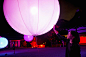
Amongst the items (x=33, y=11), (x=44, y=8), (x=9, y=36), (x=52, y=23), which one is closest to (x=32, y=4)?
(x=33, y=11)

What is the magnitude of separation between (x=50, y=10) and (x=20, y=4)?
687 mm

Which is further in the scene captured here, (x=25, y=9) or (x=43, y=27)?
(x=43, y=27)

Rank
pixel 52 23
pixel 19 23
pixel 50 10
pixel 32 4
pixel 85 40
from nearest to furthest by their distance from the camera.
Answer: pixel 32 4
pixel 50 10
pixel 19 23
pixel 52 23
pixel 85 40

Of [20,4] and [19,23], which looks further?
[19,23]

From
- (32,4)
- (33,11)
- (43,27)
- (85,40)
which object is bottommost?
(85,40)

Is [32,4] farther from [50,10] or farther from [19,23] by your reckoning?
[19,23]

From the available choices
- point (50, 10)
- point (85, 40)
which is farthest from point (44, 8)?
point (85, 40)

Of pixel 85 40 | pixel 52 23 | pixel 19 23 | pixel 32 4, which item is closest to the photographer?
pixel 32 4

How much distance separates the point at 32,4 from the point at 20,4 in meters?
0.27

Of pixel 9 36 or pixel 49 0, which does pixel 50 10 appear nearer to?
pixel 49 0

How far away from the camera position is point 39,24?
7.43ft

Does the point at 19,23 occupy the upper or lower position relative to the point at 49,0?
lower

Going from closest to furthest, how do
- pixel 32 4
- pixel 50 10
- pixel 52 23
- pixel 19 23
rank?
pixel 32 4 < pixel 50 10 < pixel 19 23 < pixel 52 23

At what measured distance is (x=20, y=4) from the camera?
204cm
